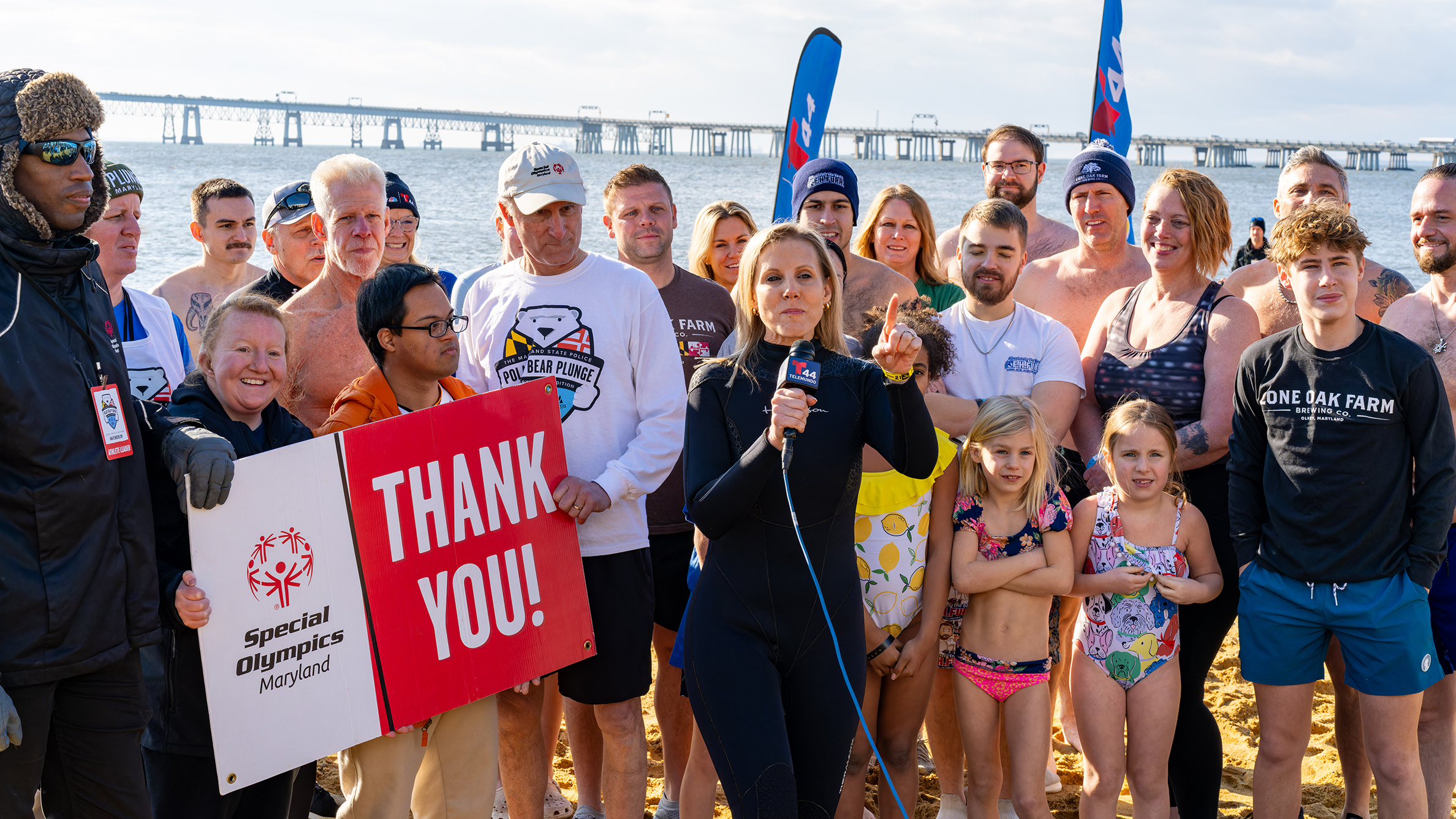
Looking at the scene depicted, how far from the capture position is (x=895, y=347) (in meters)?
3.06

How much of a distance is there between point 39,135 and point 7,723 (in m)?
1.47

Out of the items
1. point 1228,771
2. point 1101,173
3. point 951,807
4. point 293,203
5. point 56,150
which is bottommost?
point 1228,771

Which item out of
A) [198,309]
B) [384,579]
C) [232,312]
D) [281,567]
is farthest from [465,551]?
[198,309]

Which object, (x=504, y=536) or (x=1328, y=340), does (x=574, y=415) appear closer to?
(x=504, y=536)

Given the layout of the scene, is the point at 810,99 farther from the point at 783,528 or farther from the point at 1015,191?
the point at 783,528

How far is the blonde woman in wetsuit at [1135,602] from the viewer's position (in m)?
3.81

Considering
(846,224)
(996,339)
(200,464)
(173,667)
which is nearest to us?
(200,464)

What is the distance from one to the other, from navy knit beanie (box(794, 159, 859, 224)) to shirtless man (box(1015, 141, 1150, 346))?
1.06 metres

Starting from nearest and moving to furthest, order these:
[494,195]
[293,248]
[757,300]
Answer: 1. [757,300]
2. [293,248]
3. [494,195]

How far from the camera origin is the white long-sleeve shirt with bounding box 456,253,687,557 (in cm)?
384

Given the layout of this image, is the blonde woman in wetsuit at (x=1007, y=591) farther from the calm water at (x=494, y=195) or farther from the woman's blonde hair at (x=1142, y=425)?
the calm water at (x=494, y=195)

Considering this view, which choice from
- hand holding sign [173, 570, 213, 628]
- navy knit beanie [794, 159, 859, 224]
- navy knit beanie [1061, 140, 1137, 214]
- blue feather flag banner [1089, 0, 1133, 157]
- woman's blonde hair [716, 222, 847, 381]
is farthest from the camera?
blue feather flag banner [1089, 0, 1133, 157]

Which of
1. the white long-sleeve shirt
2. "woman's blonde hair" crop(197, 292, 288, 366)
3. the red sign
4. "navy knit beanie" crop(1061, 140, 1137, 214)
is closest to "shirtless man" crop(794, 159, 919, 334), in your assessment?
"navy knit beanie" crop(1061, 140, 1137, 214)

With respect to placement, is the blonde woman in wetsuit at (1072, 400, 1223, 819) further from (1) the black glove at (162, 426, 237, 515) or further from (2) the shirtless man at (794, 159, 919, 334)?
(1) the black glove at (162, 426, 237, 515)
